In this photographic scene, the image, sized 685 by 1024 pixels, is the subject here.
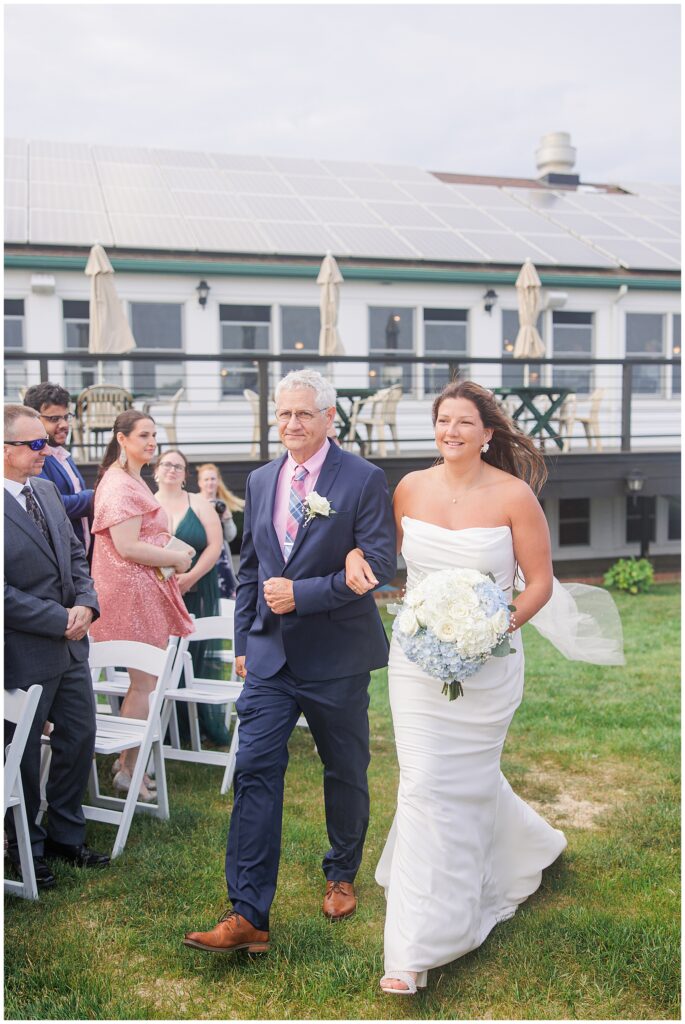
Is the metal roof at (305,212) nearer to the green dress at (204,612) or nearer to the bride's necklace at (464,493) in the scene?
the green dress at (204,612)

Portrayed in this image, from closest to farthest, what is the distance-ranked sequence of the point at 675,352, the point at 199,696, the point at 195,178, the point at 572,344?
the point at 199,696 < the point at 572,344 < the point at 675,352 < the point at 195,178

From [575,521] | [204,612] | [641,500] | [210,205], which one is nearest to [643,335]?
[641,500]

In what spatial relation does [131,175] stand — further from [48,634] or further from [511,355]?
[48,634]

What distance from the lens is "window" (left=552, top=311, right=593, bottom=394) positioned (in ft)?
63.0

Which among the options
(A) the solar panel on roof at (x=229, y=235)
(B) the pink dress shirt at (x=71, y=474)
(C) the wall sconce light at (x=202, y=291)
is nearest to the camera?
(B) the pink dress shirt at (x=71, y=474)

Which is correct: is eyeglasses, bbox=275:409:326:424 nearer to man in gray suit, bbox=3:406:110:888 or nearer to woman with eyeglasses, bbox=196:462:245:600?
man in gray suit, bbox=3:406:110:888

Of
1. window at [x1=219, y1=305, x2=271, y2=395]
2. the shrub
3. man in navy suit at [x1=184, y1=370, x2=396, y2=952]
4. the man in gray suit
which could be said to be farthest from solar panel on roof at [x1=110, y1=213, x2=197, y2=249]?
man in navy suit at [x1=184, y1=370, x2=396, y2=952]

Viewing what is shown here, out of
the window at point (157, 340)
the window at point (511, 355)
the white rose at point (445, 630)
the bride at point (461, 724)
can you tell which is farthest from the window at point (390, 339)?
the white rose at point (445, 630)

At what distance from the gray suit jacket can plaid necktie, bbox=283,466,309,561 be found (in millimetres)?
1234

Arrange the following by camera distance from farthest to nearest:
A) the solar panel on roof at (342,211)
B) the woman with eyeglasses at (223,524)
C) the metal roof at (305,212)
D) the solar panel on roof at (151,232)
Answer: the solar panel on roof at (342,211) → the metal roof at (305,212) → the solar panel on roof at (151,232) → the woman with eyeglasses at (223,524)

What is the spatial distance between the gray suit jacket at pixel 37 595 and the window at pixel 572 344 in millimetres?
15717

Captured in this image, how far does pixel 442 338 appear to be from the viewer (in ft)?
60.0

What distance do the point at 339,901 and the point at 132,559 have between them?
2.45m

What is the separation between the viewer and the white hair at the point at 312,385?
4145 mm
